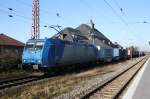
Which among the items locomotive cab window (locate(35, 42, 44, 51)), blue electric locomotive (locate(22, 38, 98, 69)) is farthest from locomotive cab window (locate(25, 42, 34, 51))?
locomotive cab window (locate(35, 42, 44, 51))

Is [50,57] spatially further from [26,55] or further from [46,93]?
[46,93]

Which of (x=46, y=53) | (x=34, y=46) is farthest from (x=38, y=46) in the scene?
(x=46, y=53)

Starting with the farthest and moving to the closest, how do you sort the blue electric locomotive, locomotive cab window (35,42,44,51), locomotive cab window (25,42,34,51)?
1. locomotive cab window (25,42,34,51)
2. locomotive cab window (35,42,44,51)
3. the blue electric locomotive

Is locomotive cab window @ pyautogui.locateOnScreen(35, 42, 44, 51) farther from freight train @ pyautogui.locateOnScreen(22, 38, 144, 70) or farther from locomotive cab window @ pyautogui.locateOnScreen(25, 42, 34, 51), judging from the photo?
locomotive cab window @ pyautogui.locateOnScreen(25, 42, 34, 51)

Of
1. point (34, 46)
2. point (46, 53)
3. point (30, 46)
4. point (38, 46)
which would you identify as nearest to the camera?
point (46, 53)

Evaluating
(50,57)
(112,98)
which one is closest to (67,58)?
(50,57)

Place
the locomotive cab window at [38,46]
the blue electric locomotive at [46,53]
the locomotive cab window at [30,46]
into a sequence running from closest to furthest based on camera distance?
1. the blue electric locomotive at [46,53]
2. the locomotive cab window at [38,46]
3. the locomotive cab window at [30,46]

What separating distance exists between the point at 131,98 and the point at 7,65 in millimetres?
17032

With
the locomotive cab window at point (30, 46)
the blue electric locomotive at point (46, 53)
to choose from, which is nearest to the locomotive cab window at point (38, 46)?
the blue electric locomotive at point (46, 53)

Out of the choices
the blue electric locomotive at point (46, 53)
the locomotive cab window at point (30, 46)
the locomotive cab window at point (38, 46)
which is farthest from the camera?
the locomotive cab window at point (30, 46)

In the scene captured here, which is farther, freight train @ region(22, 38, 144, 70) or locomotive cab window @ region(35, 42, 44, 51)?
locomotive cab window @ region(35, 42, 44, 51)

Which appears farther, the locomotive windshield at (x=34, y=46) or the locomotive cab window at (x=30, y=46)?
the locomotive cab window at (x=30, y=46)

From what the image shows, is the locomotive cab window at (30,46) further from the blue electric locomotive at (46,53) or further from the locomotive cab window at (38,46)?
the locomotive cab window at (38,46)

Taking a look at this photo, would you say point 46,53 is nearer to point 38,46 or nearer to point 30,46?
point 38,46
